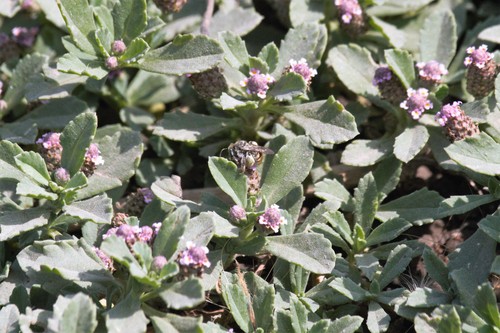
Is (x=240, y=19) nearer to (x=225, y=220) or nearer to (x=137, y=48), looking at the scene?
(x=137, y=48)

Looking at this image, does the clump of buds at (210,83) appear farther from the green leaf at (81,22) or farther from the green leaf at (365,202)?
the green leaf at (365,202)

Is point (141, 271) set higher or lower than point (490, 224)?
higher

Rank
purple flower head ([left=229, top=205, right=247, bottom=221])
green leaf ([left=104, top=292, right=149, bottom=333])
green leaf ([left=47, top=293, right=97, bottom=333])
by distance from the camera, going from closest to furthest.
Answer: green leaf ([left=47, top=293, right=97, bottom=333]), green leaf ([left=104, top=292, right=149, bottom=333]), purple flower head ([left=229, top=205, right=247, bottom=221])

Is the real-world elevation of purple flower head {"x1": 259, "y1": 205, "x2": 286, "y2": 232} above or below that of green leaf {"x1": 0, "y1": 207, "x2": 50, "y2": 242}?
below

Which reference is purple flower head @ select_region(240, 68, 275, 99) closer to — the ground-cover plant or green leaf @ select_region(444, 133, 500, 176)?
the ground-cover plant

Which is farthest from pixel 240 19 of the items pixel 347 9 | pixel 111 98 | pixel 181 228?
pixel 181 228

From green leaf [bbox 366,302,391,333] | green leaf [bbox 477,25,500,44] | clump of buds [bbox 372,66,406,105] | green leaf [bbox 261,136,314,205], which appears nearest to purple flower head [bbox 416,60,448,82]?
clump of buds [bbox 372,66,406,105]
